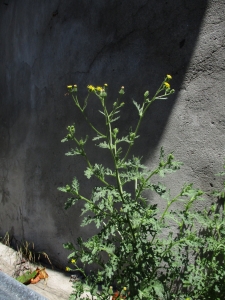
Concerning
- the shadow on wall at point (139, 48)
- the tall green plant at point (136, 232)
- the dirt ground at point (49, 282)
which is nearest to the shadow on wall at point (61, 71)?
the shadow on wall at point (139, 48)

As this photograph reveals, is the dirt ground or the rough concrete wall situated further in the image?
the dirt ground

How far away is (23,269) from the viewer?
326 cm

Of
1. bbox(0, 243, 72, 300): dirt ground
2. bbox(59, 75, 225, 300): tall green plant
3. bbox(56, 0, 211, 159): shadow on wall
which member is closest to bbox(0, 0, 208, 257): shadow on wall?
bbox(56, 0, 211, 159): shadow on wall

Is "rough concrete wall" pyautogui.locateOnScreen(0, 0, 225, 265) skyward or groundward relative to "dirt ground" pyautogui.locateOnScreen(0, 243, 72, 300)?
skyward

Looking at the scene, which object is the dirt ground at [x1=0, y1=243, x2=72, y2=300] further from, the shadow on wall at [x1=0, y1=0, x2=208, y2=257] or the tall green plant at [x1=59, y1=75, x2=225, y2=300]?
the tall green plant at [x1=59, y1=75, x2=225, y2=300]

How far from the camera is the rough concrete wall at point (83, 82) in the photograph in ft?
7.34

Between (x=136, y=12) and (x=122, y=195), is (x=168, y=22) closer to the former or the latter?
(x=136, y=12)

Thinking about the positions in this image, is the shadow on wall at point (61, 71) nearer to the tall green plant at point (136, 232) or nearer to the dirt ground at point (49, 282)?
the dirt ground at point (49, 282)

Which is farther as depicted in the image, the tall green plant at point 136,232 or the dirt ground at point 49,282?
Result: the dirt ground at point 49,282

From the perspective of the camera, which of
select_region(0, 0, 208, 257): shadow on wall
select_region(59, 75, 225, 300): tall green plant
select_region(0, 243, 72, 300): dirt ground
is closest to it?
select_region(59, 75, 225, 300): tall green plant

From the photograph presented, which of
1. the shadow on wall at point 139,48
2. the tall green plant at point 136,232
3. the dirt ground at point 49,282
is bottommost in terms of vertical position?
the dirt ground at point 49,282

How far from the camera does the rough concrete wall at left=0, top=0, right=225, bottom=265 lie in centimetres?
224

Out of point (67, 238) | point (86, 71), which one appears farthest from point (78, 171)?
point (86, 71)

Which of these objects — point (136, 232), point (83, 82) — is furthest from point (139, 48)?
point (136, 232)
